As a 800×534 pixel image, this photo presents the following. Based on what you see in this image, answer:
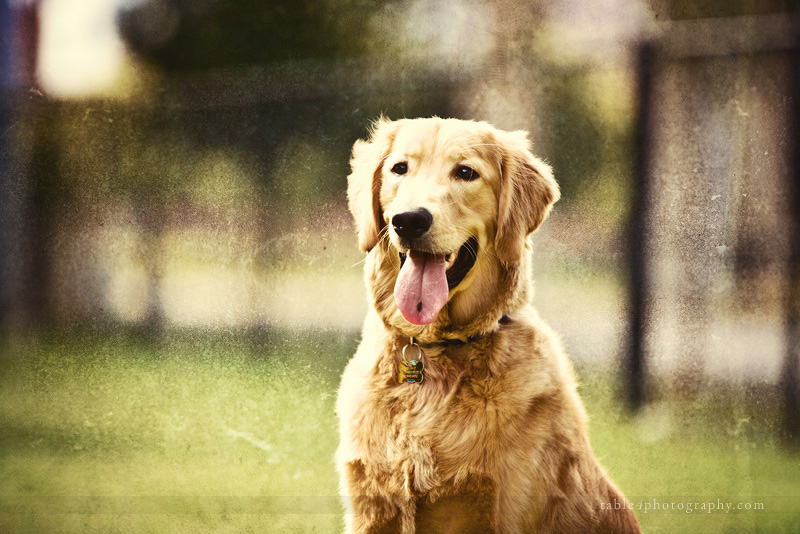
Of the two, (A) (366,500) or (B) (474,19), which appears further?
(B) (474,19)

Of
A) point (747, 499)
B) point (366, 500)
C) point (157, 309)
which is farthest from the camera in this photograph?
point (157, 309)

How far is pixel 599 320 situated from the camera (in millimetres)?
2996

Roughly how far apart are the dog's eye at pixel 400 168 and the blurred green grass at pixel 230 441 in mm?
972

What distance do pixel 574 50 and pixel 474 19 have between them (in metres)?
0.50

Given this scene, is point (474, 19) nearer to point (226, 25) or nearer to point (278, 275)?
point (226, 25)

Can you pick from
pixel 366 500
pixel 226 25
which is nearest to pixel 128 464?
pixel 366 500

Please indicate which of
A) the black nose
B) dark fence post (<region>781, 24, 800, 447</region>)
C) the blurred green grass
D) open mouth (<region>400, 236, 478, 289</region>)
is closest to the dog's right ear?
open mouth (<region>400, 236, 478, 289</region>)

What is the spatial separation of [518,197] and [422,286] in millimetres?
528

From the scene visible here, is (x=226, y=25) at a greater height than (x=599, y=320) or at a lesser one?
greater

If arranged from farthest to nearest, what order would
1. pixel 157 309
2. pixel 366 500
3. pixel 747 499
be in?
pixel 157 309
pixel 747 499
pixel 366 500

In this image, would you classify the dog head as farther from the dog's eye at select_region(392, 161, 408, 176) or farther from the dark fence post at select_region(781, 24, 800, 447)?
the dark fence post at select_region(781, 24, 800, 447)

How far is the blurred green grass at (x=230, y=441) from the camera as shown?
294 cm

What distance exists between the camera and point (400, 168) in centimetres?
242

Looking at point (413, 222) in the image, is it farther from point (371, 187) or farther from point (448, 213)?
point (371, 187)
